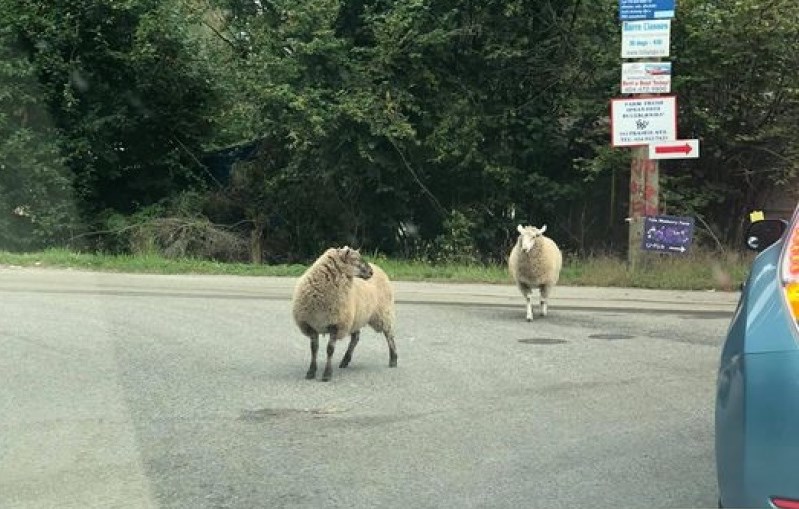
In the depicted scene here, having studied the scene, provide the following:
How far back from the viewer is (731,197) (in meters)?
20.9

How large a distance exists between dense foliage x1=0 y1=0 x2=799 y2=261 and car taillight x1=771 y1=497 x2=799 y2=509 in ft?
54.7

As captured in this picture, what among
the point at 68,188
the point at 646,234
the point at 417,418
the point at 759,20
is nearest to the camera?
the point at 417,418

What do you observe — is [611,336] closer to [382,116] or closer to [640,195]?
[640,195]

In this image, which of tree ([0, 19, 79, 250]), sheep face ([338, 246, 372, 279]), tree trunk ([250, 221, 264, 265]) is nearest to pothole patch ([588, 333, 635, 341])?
sheep face ([338, 246, 372, 279])

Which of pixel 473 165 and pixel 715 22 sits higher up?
pixel 715 22

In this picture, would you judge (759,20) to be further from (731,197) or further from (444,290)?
(444,290)

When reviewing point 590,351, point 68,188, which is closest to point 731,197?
point 590,351

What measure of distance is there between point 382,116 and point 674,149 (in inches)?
263

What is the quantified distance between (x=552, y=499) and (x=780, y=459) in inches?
85.2

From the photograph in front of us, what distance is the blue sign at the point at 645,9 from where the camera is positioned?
15805 millimetres

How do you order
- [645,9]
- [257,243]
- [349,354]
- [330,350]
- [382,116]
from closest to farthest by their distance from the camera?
1. [330,350]
2. [349,354]
3. [645,9]
4. [382,116]
5. [257,243]

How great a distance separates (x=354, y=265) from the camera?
891 centimetres

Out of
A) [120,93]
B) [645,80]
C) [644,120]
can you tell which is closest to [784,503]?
[644,120]

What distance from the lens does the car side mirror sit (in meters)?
5.50
